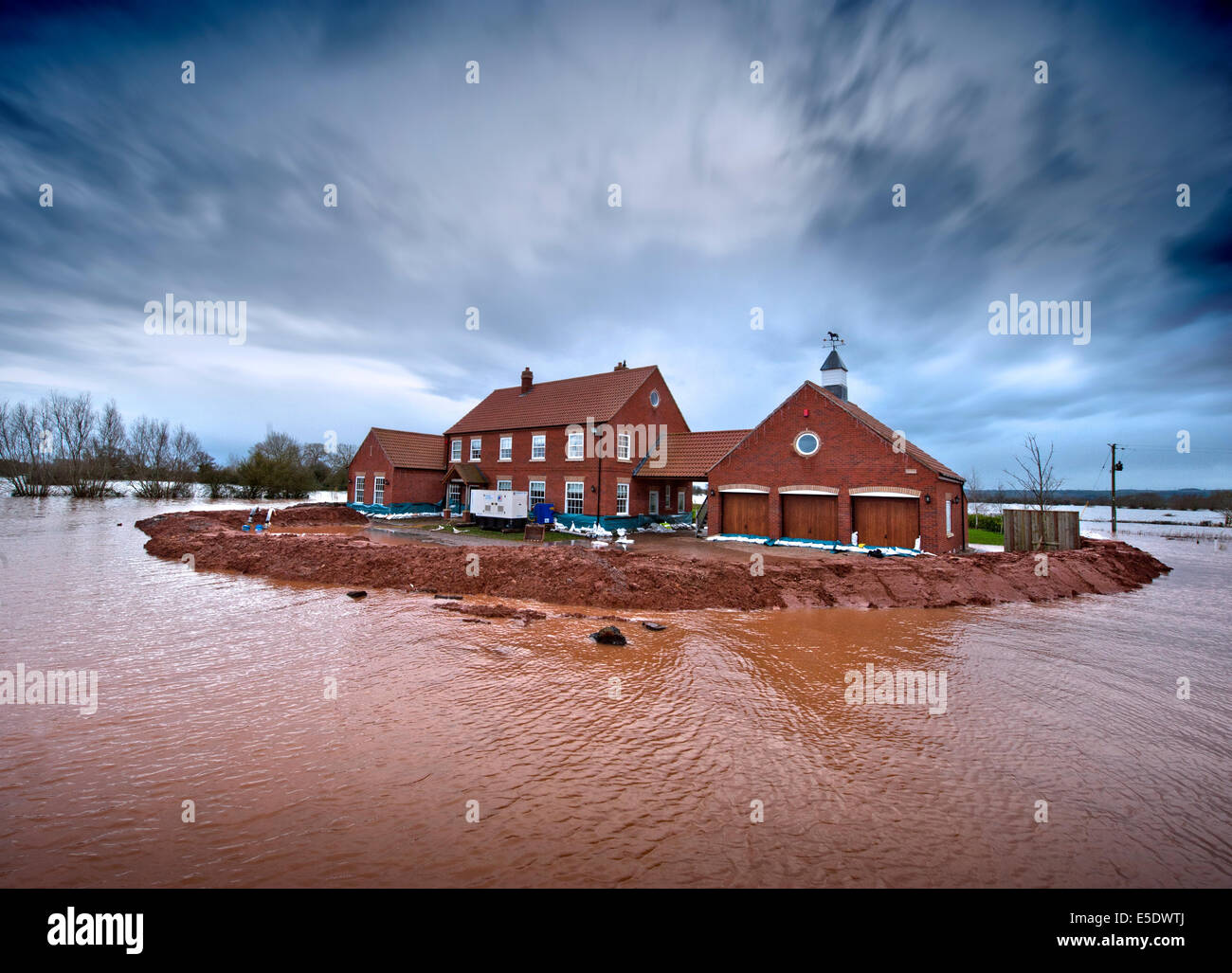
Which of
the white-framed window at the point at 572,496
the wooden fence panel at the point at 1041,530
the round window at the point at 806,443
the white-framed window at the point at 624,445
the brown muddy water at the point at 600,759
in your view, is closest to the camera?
the brown muddy water at the point at 600,759

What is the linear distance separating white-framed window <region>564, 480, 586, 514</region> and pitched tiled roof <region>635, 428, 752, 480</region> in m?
3.45

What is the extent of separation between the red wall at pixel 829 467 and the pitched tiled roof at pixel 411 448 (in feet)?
72.7

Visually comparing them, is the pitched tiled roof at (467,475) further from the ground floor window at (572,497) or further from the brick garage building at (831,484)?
the brick garage building at (831,484)

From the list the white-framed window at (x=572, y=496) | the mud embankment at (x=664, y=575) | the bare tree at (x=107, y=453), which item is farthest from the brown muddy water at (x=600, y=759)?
the bare tree at (x=107, y=453)

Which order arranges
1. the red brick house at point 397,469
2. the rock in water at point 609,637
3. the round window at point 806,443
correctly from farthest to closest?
1. the red brick house at point 397,469
2. the round window at point 806,443
3. the rock in water at point 609,637

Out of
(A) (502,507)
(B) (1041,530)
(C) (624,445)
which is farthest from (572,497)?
(B) (1041,530)

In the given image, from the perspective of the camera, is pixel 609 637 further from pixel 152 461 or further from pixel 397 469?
pixel 152 461

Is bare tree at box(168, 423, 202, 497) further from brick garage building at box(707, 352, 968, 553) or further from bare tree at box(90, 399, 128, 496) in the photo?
brick garage building at box(707, 352, 968, 553)

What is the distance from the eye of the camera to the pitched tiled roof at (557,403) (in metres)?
27.9

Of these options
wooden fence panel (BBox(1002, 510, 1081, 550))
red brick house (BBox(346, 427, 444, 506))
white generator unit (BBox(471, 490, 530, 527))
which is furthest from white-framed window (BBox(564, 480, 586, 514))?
wooden fence panel (BBox(1002, 510, 1081, 550))

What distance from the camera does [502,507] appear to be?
26172 millimetres

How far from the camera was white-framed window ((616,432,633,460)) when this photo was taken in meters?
26.8
